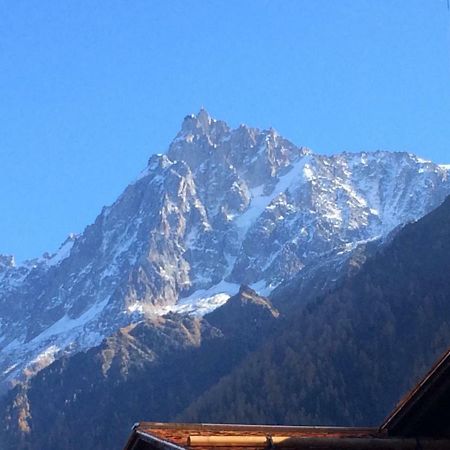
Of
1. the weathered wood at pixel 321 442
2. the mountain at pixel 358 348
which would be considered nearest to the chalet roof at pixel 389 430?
the weathered wood at pixel 321 442

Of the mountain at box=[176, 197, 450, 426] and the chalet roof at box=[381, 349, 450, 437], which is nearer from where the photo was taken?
the chalet roof at box=[381, 349, 450, 437]

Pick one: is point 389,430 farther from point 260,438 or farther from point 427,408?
point 260,438

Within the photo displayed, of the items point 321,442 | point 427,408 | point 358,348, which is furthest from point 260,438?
point 358,348

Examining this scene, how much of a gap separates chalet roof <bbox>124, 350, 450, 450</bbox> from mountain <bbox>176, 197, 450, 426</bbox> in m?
115

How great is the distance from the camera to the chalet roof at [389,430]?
10156mm

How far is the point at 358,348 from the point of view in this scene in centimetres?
15088

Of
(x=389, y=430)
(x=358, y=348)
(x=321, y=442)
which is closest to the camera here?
(x=321, y=442)

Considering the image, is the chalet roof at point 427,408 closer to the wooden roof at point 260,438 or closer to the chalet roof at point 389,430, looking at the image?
the chalet roof at point 389,430

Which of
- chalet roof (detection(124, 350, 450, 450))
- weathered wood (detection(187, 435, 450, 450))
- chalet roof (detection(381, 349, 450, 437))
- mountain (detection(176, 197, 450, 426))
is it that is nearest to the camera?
weathered wood (detection(187, 435, 450, 450))

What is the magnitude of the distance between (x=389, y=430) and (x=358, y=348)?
5610 inches

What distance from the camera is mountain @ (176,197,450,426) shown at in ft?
441

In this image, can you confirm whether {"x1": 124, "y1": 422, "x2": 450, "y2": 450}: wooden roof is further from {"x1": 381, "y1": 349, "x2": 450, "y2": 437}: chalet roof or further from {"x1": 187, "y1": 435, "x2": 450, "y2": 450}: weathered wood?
{"x1": 381, "y1": 349, "x2": 450, "y2": 437}: chalet roof

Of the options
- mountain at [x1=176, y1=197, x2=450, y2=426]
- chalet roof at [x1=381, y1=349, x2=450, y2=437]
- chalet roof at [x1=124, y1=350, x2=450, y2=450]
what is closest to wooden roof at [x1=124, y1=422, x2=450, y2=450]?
chalet roof at [x1=124, y1=350, x2=450, y2=450]

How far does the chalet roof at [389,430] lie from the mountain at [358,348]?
115389mm
